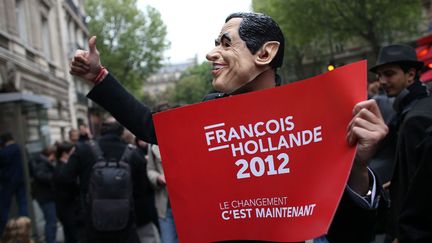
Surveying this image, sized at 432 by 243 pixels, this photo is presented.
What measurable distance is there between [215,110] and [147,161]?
12.7 feet

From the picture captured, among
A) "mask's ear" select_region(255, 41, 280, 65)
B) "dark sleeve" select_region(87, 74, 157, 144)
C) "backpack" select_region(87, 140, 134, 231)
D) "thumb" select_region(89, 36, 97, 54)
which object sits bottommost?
"backpack" select_region(87, 140, 134, 231)

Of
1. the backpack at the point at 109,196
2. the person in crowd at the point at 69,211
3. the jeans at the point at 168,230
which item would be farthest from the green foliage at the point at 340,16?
the backpack at the point at 109,196

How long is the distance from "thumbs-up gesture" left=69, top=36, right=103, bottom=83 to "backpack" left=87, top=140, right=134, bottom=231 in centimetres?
266

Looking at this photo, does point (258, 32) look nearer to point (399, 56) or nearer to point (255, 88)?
point (255, 88)

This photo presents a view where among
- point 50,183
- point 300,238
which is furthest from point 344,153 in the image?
point 50,183

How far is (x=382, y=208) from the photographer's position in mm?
1699

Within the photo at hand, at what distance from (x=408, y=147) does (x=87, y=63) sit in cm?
154

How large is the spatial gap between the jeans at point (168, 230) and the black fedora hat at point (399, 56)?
2.61m

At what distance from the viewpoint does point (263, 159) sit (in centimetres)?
167

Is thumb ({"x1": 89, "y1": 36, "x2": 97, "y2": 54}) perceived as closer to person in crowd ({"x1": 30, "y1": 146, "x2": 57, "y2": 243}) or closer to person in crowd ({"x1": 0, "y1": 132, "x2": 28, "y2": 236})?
person in crowd ({"x1": 0, "y1": 132, "x2": 28, "y2": 236})

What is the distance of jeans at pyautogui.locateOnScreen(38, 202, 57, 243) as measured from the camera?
8047mm

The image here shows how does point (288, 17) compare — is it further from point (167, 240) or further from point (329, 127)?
point (329, 127)

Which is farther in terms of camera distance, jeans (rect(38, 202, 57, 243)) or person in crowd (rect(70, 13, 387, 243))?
jeans (rect(38, 202, 57, 243))

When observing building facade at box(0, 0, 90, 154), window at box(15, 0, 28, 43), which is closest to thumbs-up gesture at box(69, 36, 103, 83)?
building facade at box(0, 0, 90, 154)
